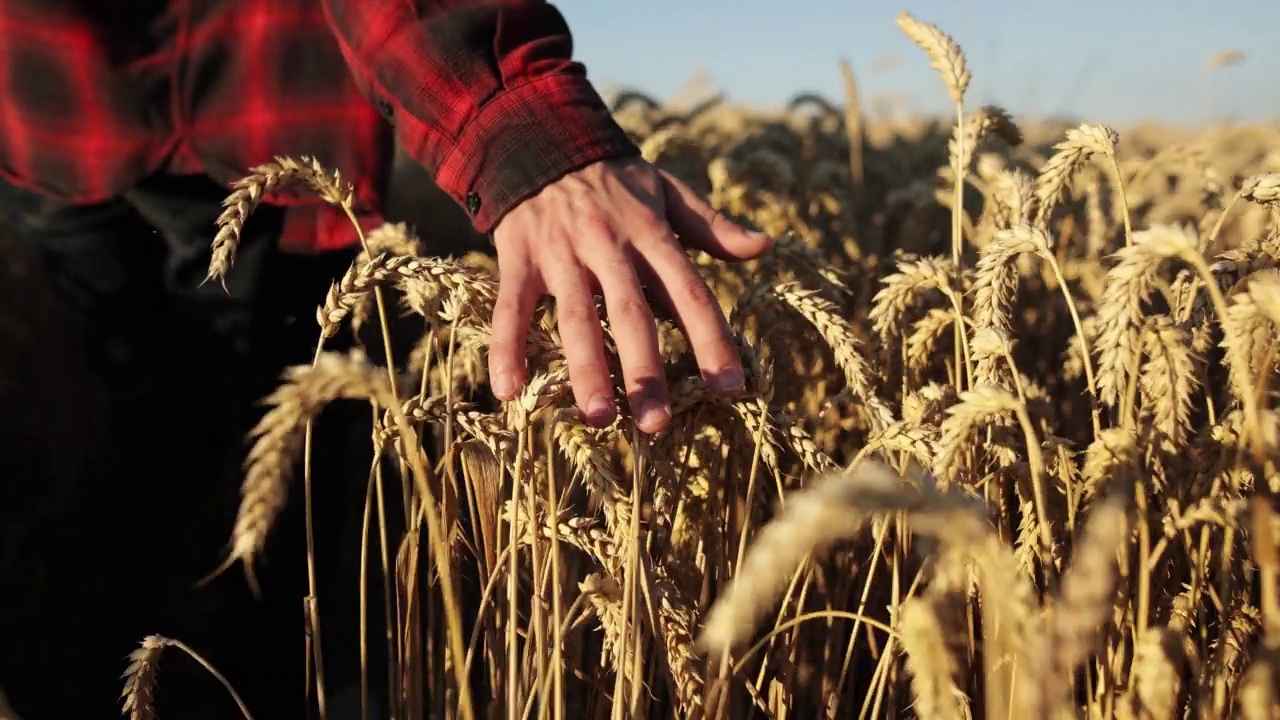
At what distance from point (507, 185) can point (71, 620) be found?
4.06ft

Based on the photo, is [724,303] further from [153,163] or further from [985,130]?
[153,163]

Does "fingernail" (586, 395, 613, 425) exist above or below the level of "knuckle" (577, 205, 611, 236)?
below

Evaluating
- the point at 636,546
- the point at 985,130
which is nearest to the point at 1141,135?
the point at 985,130

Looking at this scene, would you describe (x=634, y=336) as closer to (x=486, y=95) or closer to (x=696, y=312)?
(x=696, y=312)

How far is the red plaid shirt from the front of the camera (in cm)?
138

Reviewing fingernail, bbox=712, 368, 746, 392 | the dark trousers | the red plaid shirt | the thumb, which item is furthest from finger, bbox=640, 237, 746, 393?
the dark trousers

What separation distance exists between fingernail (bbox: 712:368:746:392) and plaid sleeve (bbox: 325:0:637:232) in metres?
0.31

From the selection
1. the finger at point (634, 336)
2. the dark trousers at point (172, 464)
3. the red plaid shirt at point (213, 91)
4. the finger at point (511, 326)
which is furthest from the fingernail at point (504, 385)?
the dark trousers at point (172, 464)

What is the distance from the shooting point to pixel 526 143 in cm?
116

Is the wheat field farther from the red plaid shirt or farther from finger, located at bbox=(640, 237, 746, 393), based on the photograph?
the red plaid shirt

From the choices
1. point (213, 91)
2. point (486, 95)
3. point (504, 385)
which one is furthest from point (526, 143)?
point (213, 91)

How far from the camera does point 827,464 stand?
1113 millimetres

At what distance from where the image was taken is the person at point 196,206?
4.14 feet

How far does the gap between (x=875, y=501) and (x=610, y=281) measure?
59cm
